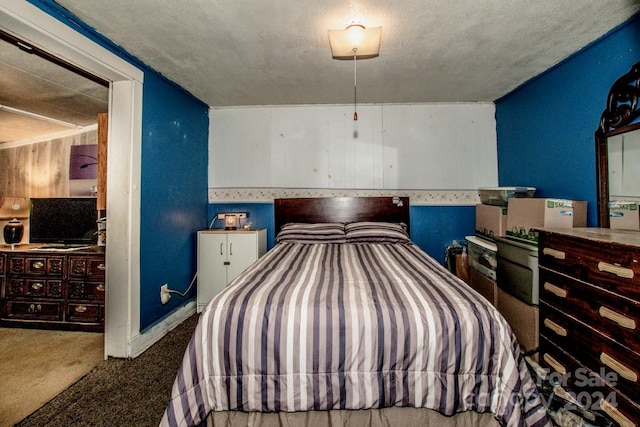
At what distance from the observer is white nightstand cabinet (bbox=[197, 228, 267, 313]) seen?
3.10 meters

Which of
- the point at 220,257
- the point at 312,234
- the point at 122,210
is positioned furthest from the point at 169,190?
the point at 312,234

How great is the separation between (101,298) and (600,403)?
358 centimetres

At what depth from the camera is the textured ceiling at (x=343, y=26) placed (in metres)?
1.74

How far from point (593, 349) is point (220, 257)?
299 cm

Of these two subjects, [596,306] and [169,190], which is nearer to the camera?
[596,306]

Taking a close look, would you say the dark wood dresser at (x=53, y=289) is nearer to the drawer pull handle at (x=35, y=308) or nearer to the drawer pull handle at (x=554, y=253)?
the drawer pull handle at (x=35, y=308)

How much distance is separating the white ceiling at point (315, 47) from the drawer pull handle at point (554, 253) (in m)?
1.50

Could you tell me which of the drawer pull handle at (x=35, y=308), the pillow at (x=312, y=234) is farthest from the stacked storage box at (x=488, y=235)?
the drawer pull handle at (x=35, y=308)

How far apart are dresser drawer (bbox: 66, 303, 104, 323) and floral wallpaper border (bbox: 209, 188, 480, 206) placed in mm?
1583

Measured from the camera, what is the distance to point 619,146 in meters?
1.96

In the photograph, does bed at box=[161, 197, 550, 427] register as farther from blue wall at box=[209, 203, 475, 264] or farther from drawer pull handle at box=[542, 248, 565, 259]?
blue wall at box=[209, 203, 475, 264]

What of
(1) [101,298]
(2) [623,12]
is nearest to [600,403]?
(2) [623,12]

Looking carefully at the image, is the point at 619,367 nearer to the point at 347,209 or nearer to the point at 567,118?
the point at 567,118

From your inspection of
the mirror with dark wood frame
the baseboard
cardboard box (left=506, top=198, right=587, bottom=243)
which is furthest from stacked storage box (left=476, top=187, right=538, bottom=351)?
the baseboard
